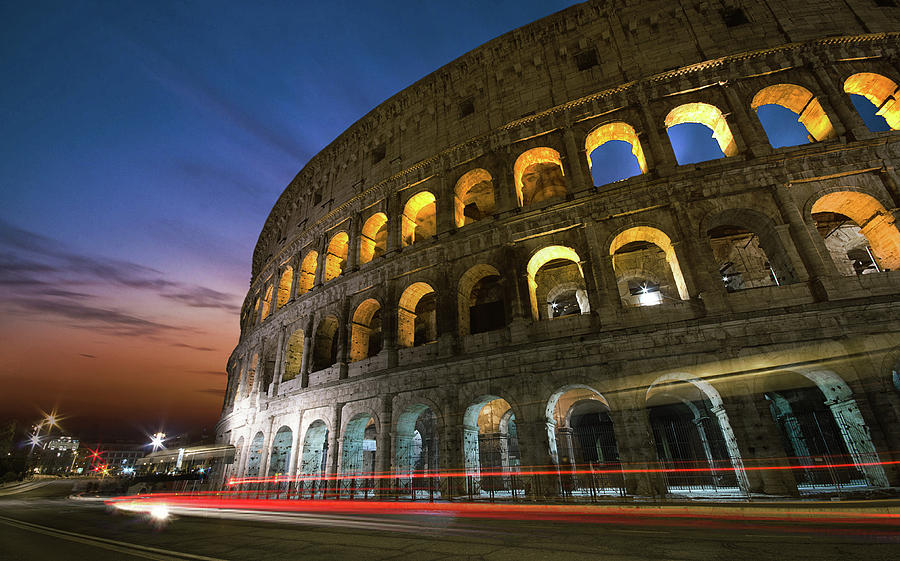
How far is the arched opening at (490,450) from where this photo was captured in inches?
459

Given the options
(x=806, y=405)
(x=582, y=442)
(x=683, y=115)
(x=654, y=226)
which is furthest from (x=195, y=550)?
(x=806, y=405)

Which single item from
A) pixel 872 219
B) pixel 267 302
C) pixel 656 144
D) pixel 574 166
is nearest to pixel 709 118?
pixel 656 144

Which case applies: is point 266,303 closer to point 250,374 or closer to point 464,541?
point 250,374

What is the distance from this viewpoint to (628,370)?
10516mm

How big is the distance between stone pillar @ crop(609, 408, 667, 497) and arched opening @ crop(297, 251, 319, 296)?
1620 cm

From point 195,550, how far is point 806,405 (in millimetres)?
19282

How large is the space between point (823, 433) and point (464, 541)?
1479 cm

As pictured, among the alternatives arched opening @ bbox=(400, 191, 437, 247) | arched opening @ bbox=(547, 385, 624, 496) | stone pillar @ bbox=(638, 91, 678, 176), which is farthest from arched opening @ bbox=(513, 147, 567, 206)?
arched opening @ bbox=(547, 385, 624, 496)

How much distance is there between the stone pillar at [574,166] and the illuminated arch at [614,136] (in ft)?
1.54

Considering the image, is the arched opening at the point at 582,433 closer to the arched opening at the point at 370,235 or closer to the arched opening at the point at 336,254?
the arched opening at the point at 370,235

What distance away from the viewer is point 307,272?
20.6m

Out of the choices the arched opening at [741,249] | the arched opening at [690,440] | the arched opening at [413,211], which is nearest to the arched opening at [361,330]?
the arched opening at [413,211]

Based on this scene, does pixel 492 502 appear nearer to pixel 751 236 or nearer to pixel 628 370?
pixel 628 370

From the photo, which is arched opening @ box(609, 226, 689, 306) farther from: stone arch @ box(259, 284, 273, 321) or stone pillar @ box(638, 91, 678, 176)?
stone arch @ box(259, 284, 273, 321)
